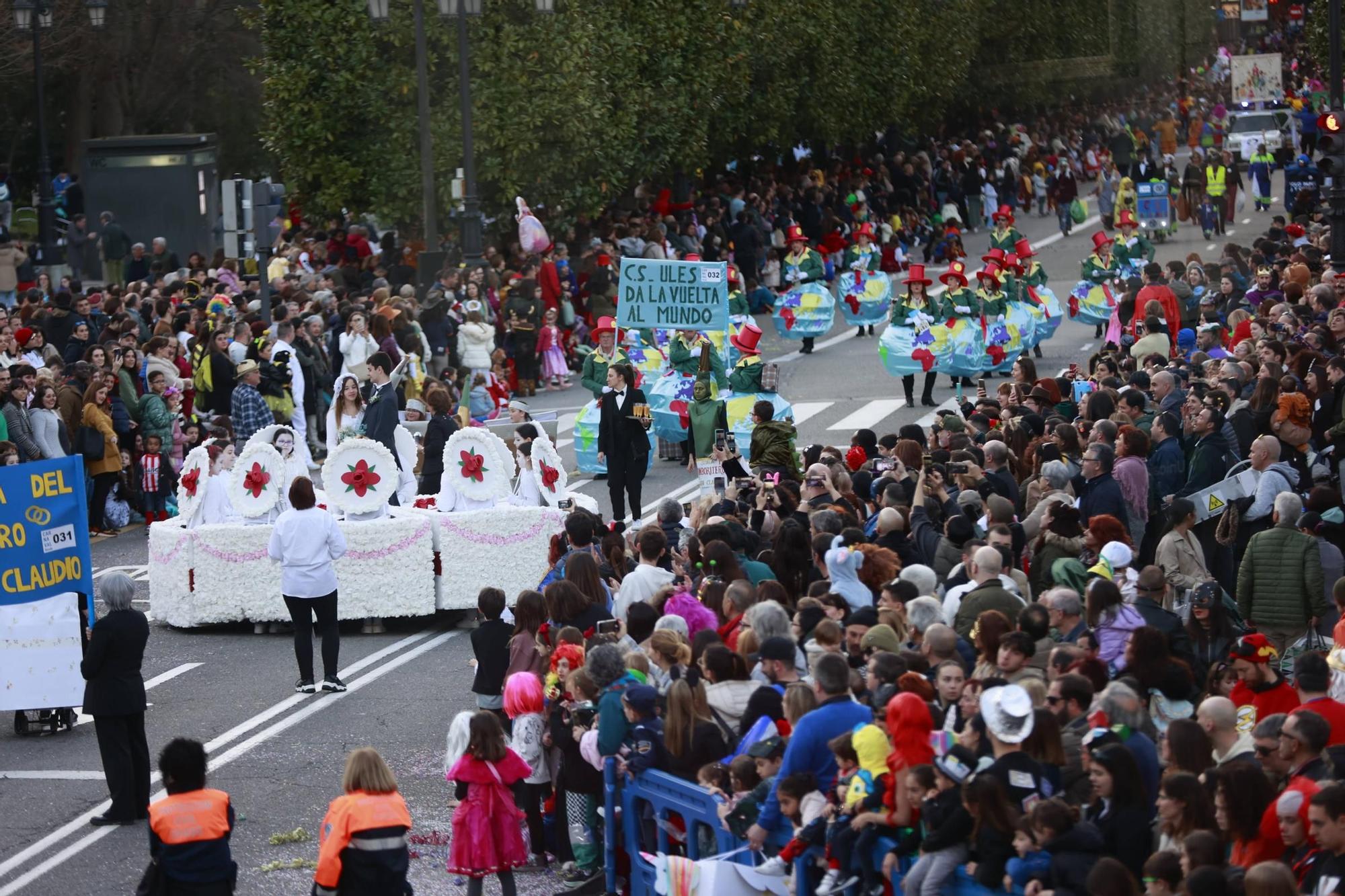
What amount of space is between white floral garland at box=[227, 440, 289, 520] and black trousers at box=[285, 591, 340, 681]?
186 centimetres

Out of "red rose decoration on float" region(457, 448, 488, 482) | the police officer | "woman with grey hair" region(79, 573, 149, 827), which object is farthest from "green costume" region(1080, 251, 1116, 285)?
"woman with grey hair" region(79, 573, 149, 827)

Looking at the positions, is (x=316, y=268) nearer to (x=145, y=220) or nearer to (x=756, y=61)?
(x=145, y=220)

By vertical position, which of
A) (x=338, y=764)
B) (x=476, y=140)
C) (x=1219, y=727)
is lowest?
(x=338, y=764)

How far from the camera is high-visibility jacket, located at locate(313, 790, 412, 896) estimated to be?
28.1 feet

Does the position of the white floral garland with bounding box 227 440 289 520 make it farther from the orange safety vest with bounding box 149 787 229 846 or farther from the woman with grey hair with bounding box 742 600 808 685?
the orange safety vest with bounding box 149 787 229 846

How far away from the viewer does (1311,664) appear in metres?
8.80

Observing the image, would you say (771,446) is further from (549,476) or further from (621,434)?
(621,434)

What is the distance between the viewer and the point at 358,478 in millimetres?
15891

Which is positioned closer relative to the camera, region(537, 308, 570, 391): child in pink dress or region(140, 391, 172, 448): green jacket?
region(140, 391, 172, 448): green jacket

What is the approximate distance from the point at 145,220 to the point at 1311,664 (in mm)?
31768

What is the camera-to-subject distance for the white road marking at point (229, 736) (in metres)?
11.2

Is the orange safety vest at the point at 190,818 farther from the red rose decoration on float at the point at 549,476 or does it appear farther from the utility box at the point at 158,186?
the utility box at the point at 158,186

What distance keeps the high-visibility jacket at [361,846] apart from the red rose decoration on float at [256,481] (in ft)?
24.8

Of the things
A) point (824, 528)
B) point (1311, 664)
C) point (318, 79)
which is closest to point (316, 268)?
point (318, 79)
